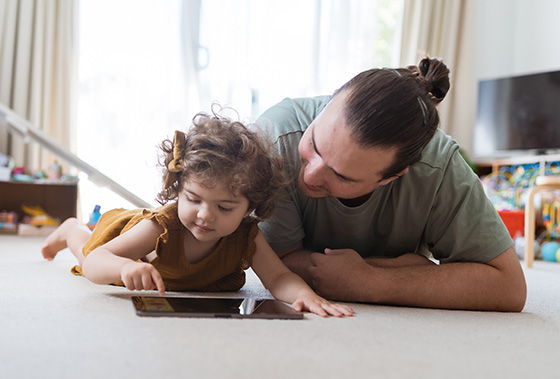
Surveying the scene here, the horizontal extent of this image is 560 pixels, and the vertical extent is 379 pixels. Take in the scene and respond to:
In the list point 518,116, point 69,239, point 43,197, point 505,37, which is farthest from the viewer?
point 505,37

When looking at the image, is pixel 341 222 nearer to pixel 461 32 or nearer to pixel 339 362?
pixel 339 362

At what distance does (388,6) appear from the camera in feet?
13.7

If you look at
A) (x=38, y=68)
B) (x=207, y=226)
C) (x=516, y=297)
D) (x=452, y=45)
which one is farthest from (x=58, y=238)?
(x=452, y=45)

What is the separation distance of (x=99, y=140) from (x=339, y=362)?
301 centimetres

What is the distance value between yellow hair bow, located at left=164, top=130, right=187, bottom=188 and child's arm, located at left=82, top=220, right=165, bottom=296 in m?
0.10

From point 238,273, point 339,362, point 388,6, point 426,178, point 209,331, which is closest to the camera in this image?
point 339,362

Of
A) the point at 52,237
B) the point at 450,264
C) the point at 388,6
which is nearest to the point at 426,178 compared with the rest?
the point at 450,264

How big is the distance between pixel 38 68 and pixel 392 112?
283 centimetres

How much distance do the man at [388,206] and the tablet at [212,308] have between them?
190 mm

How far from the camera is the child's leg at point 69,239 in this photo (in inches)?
63.5

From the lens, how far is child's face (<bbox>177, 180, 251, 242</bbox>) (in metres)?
1.16

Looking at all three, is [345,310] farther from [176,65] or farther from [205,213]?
[176,65]

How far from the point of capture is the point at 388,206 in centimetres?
129

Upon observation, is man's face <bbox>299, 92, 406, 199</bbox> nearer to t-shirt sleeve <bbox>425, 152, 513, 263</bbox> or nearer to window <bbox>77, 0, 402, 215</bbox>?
t-shirt sleeve <bbox>425, 152, 513, 263</bbox>
